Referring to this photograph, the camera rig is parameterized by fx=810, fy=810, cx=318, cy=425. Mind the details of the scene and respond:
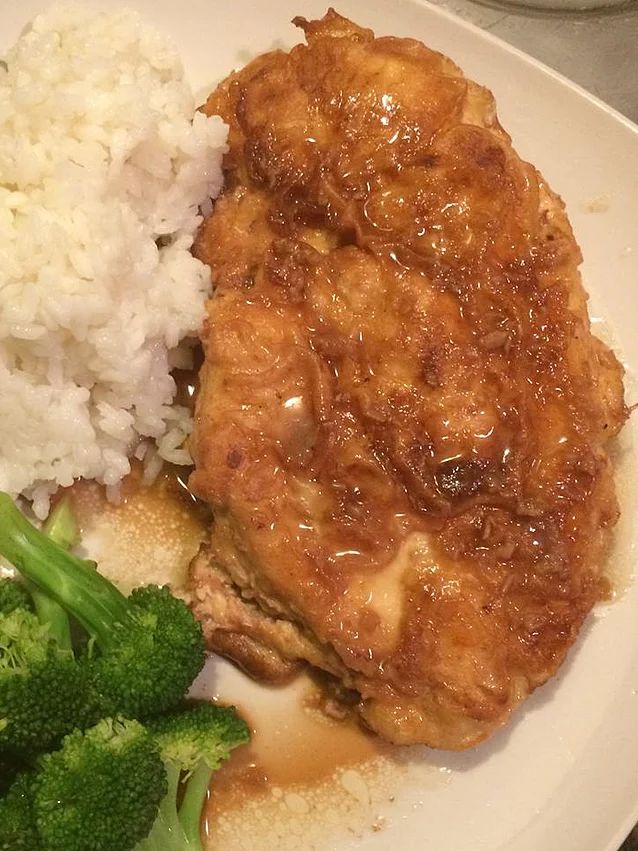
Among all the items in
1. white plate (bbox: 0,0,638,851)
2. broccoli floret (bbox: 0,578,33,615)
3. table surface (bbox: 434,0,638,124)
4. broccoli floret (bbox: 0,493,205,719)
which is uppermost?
table surface (bbox: 434,0,638,124)

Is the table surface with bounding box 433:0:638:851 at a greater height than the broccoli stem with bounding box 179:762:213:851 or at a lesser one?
greater

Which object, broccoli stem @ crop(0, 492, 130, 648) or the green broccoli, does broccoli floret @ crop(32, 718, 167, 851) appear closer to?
the green broccoli

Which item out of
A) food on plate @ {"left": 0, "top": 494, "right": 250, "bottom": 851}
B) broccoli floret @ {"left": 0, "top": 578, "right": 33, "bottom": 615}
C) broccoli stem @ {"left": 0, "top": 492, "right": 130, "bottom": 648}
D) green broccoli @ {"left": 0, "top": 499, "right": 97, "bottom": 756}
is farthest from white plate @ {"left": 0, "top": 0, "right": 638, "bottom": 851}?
broccoli floret @ {"left": 0, "top": 578, "right": 33, "bottom": 615}

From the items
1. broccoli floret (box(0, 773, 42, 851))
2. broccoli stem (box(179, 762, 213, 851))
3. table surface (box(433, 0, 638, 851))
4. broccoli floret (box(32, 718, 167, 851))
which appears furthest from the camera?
table surface (box(433, 0, 638, 851))

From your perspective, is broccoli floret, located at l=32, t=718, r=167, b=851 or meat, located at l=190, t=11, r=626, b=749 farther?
meat, located at l=190, t=11, r=626, b=749

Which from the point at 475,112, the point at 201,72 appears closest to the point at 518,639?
the point at 475,112

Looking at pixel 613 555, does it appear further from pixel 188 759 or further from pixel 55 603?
pixel 55 603

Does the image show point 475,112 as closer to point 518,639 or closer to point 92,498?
point 518,639

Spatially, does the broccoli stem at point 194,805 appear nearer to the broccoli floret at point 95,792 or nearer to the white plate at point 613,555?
the white plate at point 613,555

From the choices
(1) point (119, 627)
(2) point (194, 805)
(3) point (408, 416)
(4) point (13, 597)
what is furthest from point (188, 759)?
(3) point (408, 416)
